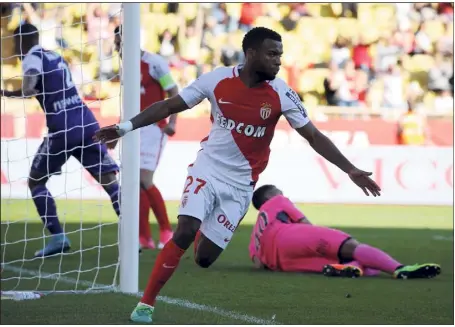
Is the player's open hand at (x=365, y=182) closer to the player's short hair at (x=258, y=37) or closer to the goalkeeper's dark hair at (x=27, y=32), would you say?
the player's short hair at (x=258, y=37)

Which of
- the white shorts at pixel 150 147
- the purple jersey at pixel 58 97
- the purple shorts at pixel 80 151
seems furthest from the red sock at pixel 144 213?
the purple jersey at pixel 58 97

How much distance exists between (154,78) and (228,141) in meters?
4.14

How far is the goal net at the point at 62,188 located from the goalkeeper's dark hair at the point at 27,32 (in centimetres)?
7

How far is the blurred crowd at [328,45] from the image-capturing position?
2045 cm

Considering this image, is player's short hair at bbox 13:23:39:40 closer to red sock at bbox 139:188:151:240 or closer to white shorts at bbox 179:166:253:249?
red sock at bbox 139:188:151:240

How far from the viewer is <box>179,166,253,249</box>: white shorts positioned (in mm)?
5910

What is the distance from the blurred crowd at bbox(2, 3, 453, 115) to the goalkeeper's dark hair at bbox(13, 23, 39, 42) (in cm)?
1085

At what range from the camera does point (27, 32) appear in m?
8.91

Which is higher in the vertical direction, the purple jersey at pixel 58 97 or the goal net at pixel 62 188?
the purple jersey at pixel 58 97

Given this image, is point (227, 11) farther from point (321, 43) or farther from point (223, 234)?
point (223, 234)

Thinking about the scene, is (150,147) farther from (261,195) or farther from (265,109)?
(265,109)

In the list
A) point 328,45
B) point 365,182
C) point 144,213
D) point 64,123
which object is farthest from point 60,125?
point 328,45

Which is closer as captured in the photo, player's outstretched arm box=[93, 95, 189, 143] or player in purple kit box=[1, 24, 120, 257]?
player's outstretched arm box=[93, 95, 189, 143]

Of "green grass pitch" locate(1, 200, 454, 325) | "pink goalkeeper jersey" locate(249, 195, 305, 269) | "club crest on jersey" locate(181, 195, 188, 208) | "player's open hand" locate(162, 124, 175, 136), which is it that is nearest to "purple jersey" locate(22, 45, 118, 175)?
"green grass pitch" locate(1, 200, 454, 325)
